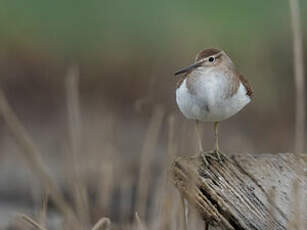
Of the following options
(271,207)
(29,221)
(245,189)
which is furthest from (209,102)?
(29,221)

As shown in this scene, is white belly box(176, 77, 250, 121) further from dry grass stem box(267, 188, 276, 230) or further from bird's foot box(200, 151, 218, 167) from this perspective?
dry grass stem box(267, 188, 276, 230)

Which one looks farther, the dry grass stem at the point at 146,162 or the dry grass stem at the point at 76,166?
the dry grass stem at the point at 146,162

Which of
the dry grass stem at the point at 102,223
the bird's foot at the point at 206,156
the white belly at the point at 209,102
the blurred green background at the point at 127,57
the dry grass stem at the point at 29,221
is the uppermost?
the blurred green background at the point at 127,57

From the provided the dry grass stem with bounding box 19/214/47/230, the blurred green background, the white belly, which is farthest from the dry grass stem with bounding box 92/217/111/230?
the blurred green background

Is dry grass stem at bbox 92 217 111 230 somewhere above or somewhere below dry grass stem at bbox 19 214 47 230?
below

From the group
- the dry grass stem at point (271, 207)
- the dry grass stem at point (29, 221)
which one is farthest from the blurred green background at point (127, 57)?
the dry grass stem at point (271, 207)

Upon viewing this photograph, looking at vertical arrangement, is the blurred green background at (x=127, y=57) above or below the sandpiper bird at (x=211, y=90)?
above

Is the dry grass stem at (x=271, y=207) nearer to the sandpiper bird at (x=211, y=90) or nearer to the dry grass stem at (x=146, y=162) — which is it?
the sandpiper bird at (x=211, y=90)
